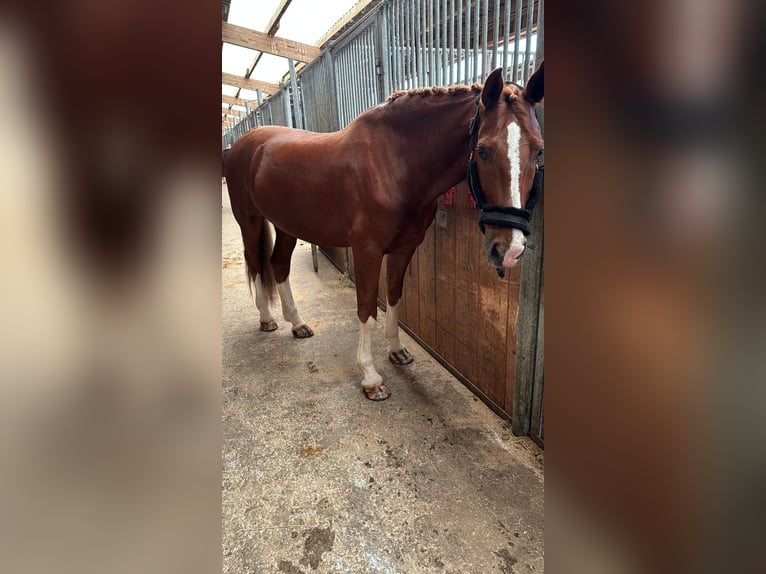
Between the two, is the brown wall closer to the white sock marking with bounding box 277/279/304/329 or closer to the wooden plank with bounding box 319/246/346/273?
the white sock marking with bounding box 277/279/304/329

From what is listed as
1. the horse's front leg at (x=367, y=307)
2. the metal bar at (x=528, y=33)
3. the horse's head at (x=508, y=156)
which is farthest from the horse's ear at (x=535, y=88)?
the horse's front leg at (x=367, y=307)

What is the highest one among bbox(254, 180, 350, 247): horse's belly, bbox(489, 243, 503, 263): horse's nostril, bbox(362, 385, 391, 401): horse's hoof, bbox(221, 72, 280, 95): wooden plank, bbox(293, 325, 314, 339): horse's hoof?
bbox(221, 72, 280, 95): wooden plank

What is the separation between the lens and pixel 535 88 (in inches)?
44.4

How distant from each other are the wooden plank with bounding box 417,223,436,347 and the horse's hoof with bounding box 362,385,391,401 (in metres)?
0.47

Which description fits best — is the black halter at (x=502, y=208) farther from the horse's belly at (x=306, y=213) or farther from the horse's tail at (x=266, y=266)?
the horse's tail at (x=266, y=266)

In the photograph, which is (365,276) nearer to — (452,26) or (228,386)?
(228,386)

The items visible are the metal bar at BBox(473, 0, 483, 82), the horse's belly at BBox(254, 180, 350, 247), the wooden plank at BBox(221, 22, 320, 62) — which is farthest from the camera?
the wooden plank at BBox(221, 22, 320, 62)

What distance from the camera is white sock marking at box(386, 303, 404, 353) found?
2.06m

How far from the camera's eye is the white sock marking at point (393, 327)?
206 centimetres

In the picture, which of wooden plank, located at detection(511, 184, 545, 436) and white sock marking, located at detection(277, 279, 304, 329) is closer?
wooden plank, located at detection(511, 184, 545, 436)

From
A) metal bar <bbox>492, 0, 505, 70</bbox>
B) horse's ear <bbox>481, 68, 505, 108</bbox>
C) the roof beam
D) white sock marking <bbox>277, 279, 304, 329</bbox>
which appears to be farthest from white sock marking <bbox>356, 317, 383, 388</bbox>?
the roof beam

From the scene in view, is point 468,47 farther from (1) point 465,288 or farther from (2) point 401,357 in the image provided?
(2) point 401,357

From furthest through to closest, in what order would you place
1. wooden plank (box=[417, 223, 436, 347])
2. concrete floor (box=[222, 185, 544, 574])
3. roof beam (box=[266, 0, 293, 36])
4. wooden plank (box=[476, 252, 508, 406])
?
roof beam (box=[266, 0, 293, 36]) → wooden plank (box=[417, 223, 436, 347]) → wooden plank (box=[476, 252, 508, 406]) → concrete floor (box=[222, 185, 544, 574])
